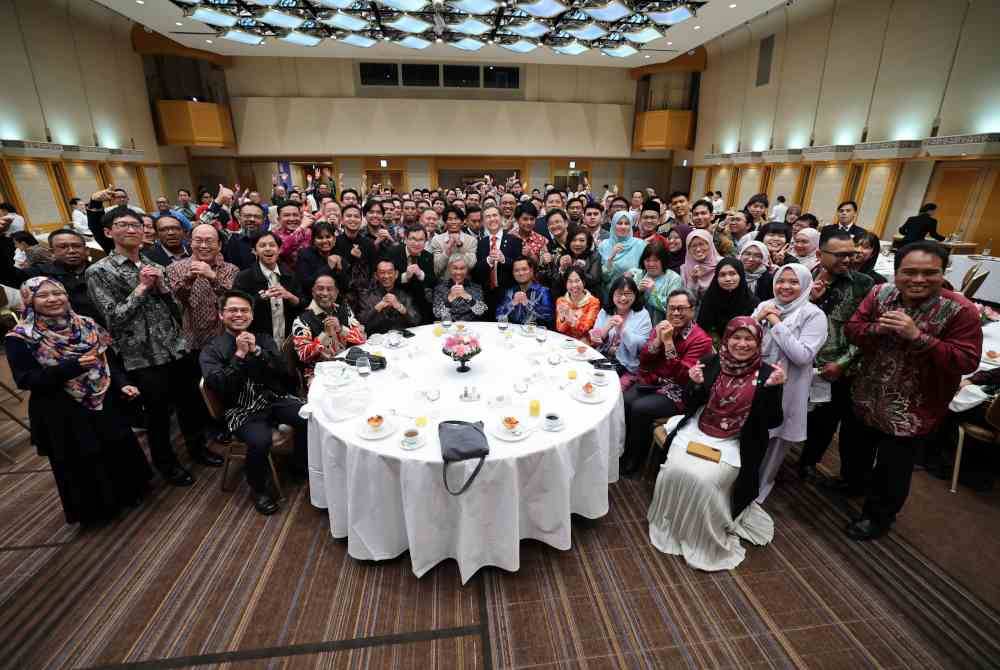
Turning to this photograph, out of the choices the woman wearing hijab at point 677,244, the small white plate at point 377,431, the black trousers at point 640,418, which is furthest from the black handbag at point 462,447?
the woman wearing hijab at point 677,244

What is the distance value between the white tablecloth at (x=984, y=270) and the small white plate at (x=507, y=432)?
9605 millimetres

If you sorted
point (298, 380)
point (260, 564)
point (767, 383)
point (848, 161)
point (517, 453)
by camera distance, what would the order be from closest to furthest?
point (517, 453)
point (767, 383)
point (260, 564)
point (298, 380)
point (848, 161)

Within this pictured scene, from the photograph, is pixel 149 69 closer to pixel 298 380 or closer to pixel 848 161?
pixel 298 380

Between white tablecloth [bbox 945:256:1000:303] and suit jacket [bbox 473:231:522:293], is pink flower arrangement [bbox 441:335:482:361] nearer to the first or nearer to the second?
suit jacket [bbox 473:231:522:293]

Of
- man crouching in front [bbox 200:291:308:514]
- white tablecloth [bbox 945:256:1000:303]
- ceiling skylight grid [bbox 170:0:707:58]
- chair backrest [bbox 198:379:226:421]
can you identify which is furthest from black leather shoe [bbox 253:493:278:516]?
white tablecloth [bbox 945:256:1000:303]

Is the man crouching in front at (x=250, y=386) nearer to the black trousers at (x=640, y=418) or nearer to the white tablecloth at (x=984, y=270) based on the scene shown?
the black trousers at (x=640, y=418)

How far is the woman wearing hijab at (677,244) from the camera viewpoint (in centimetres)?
523

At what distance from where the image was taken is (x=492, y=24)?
33.5 feet

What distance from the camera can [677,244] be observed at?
17.2 ft

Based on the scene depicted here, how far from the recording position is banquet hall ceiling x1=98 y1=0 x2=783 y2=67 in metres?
8.84

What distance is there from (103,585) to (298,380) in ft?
5.78

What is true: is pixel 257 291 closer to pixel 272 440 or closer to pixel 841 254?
pixel 272 440

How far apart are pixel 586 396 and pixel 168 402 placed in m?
3.42

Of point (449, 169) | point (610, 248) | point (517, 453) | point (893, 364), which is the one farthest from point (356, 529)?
point (449, 169)
